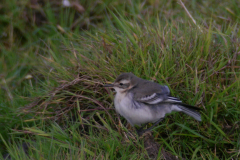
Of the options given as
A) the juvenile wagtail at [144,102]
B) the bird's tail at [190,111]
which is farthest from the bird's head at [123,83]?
the bird's tail at [190,111]

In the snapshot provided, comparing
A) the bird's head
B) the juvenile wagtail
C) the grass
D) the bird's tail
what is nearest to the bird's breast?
the juvenile wagtail

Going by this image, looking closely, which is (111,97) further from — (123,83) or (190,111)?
(190,111)

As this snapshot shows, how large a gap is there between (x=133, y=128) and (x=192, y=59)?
1.27 m

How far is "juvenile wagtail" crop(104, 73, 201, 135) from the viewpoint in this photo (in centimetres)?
400

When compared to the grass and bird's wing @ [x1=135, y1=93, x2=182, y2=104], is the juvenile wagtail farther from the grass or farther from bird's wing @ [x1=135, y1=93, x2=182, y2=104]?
the grass

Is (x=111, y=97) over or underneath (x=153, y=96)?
underneath

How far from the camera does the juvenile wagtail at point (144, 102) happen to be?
13.1 ft

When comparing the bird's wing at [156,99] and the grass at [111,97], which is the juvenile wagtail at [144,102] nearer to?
the bird's wing at [156,99]

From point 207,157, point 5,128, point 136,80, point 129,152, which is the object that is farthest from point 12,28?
point 207,157

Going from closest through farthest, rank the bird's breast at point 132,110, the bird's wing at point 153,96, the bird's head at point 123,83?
1. the bird's breast at point 132,110
2. the bird's wing at point 153,96
3. the bird's head at point 123,83

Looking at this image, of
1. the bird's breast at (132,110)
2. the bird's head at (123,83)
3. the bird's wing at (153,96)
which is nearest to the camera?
the bird's breast at (132,110)

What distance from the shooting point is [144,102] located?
4.10 meters

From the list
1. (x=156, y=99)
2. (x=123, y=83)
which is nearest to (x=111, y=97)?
(x=123, y=83)

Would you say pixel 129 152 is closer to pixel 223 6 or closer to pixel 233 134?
pixel 233 134
